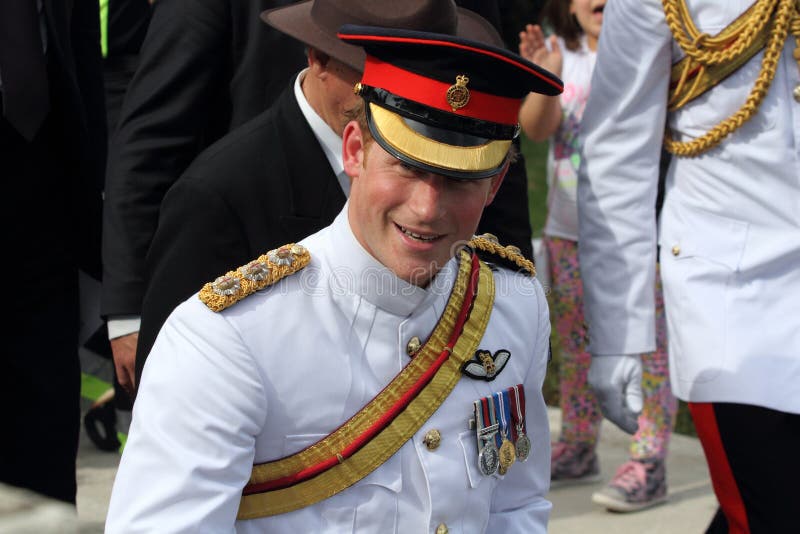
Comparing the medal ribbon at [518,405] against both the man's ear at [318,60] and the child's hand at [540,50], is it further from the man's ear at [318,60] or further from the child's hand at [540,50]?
the child's hand at [540,50]

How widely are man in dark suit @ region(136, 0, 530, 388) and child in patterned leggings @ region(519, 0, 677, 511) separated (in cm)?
247

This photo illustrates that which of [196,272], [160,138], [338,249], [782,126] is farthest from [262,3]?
[782,126]

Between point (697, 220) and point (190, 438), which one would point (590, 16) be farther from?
point (190, 438)

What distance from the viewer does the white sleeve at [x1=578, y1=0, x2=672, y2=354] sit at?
3.29m

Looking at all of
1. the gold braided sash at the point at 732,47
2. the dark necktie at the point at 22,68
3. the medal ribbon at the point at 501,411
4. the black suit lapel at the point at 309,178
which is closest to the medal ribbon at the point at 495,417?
the medal ribbon at the point at 501,411

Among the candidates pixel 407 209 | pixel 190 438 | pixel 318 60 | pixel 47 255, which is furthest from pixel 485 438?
pixel 47 255

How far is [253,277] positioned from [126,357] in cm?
111

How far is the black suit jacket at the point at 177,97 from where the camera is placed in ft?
10.6

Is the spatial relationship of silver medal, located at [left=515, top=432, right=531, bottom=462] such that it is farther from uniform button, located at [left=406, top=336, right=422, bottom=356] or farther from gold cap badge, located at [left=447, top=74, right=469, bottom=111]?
gold cap badge, located at [left=447, top=74, right=469, bottom=111]

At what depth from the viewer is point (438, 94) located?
2.31 meters

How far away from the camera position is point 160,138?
3275 millimetres

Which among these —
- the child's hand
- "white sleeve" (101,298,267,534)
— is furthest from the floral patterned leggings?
"white sleeve" (101,298,267,534)

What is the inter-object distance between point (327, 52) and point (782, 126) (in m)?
1.09

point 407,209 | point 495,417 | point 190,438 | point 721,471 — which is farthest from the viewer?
point 721,471
